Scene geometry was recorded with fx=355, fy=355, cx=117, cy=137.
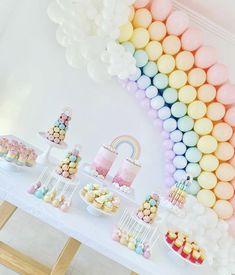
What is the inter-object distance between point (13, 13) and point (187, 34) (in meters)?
1.31

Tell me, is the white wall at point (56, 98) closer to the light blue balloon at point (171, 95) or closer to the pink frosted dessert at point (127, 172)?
the light blue balloon at point (171, 95)

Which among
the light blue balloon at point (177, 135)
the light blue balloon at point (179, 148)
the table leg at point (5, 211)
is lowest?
the table leg at point (5, 211)

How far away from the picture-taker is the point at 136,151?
2186mm

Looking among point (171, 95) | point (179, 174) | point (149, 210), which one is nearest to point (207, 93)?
point (171, 95)

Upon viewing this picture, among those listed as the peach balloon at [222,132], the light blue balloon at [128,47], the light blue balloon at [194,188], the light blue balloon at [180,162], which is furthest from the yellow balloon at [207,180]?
the light blue balloon at [128,47]

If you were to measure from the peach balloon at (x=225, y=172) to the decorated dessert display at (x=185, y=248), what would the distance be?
27.1 inches

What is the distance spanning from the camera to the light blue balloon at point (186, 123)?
89.9 inches

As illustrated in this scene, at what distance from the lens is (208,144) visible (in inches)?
88.1

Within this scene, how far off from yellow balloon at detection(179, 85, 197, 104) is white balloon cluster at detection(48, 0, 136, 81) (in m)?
0.35

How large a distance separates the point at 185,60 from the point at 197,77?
132 mm

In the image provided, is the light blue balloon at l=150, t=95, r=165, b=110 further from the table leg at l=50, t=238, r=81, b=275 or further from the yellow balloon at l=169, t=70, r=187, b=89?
the table leg at l=50, t=238, r=81, b=275

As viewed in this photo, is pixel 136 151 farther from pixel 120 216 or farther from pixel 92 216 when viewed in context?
pixel 92 216

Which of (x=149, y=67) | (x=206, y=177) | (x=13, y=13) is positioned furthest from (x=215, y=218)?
(x=13, y=13)

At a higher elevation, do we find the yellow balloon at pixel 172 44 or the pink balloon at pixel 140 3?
the pink balloon at pixel 140 3
